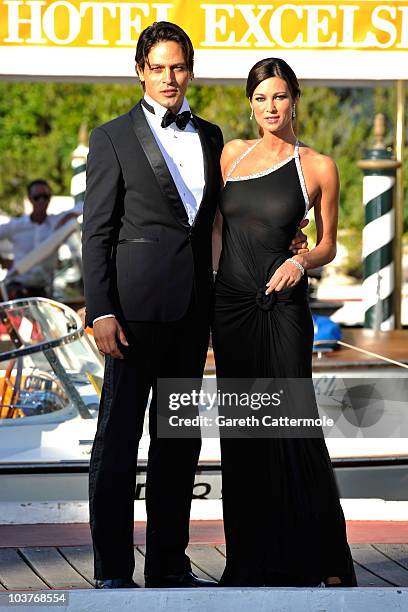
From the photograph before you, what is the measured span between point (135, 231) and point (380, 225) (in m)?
7.15

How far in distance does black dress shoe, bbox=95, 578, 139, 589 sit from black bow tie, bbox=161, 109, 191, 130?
125 cm

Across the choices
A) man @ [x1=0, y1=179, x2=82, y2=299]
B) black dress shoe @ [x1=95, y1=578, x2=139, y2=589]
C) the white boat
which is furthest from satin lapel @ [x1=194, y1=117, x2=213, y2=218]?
man @ [x1=0, y1=179, x2=82, y2=299]

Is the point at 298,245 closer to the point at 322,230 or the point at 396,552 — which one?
the point at 322,230

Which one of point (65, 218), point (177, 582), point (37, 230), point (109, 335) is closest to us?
point (109, 335)

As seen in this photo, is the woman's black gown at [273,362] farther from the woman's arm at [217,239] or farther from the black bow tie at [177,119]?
the black bow tie at [177,119]

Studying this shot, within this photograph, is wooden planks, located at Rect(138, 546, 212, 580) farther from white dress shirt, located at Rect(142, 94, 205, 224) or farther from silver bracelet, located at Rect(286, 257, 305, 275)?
white dress shirt, located at Rect(142, 94, 205, 224)

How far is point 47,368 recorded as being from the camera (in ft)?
17.9

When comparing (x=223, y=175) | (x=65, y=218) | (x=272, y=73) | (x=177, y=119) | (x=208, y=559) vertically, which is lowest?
(x=208, y=559)

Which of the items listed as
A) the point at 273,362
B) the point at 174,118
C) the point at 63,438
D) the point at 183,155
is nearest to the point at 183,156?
the point at 183,155

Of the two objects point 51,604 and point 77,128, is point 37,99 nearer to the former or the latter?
point 77,128

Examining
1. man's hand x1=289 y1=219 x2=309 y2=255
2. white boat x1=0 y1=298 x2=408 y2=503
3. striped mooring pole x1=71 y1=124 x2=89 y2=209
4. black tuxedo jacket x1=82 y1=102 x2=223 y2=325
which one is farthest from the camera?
striped mooring pole x1=71 y1=124 x2=89 y2=209

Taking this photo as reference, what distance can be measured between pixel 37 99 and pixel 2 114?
5.78 ft

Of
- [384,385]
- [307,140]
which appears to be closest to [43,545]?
[384,385]

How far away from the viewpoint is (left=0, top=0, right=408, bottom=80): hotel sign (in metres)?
7.24
